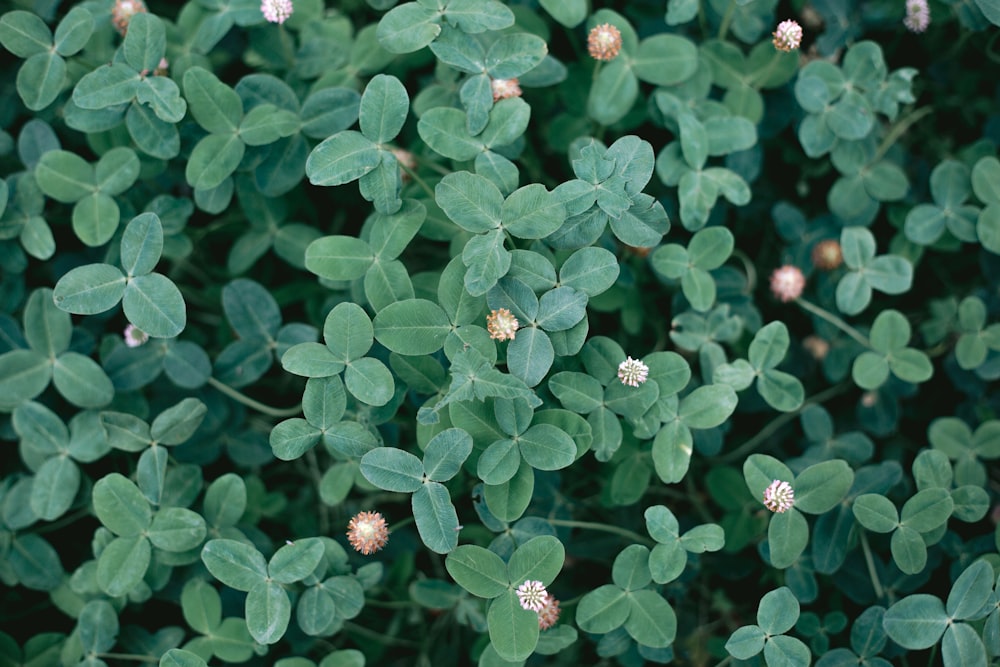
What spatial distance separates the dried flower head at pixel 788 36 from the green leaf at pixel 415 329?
1.18 m

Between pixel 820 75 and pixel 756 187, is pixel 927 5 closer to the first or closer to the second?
pixel 820 75

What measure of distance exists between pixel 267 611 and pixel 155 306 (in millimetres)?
785

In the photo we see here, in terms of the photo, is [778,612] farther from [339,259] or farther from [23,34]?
[23,34]

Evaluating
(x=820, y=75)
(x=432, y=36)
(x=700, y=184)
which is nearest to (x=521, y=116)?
(x=432, y=36)

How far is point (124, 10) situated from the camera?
2484 millimetres

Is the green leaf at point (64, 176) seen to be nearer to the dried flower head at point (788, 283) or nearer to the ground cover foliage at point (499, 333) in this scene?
the ground cover foliage at point (499, 333)

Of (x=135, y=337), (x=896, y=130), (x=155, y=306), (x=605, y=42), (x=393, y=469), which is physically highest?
(x=605, y=42)

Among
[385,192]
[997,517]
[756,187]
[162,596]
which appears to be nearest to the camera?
[385,192]

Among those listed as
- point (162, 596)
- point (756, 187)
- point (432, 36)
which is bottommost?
point (162, 596)

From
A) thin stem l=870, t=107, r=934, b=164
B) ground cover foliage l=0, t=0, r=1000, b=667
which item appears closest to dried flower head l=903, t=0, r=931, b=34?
ground cover foliage l=0, t=0, r=1000, b=667

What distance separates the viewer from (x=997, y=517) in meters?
2.64

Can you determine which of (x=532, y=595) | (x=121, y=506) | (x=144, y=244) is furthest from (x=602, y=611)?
(x=144, y=244)

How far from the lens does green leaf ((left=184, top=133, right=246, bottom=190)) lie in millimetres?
2346

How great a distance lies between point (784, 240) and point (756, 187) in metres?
0.22
